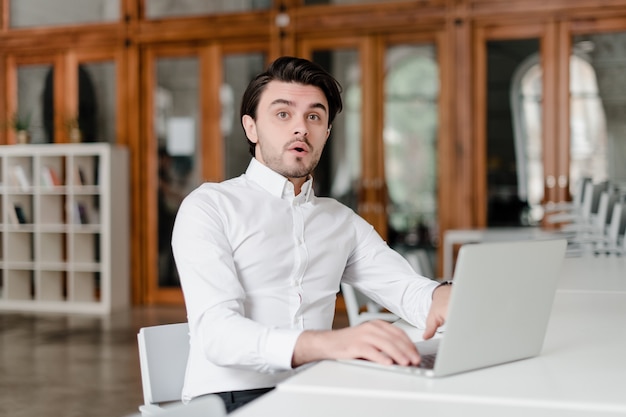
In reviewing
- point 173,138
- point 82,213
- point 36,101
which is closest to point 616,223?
point 173,138

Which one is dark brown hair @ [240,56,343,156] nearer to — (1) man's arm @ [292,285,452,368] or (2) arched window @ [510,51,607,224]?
(1) man's arm @ [292,285,452,368]

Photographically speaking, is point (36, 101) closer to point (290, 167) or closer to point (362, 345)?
point (290, 167)

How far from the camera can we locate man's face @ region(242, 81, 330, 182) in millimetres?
2021

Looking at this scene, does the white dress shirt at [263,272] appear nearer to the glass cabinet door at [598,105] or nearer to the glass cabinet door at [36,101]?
the glass cabinet door at [598,105]

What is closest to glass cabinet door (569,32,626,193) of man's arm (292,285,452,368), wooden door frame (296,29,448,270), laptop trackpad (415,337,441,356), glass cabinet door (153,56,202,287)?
wooden door frame (296,29,448,270)

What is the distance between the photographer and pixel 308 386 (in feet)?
4.07

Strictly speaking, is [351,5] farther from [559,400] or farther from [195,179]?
[559,400]

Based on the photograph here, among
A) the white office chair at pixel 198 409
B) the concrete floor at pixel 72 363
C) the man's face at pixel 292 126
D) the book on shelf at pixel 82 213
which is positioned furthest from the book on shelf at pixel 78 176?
the white office chair at pixel 198 409

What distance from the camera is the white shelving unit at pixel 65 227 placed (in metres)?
7.76

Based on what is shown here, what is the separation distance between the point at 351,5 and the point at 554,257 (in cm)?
619

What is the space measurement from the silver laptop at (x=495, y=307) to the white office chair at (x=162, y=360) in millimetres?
693

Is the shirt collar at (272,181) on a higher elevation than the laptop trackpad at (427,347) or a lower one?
higher

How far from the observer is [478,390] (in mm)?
1219

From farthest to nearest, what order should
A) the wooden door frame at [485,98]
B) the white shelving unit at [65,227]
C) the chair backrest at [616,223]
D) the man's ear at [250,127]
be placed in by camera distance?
the white shelving unit at [65,227], the wooden door frame at [485,98], the chair backrest at [616,223], the man's ear at [250,127]
